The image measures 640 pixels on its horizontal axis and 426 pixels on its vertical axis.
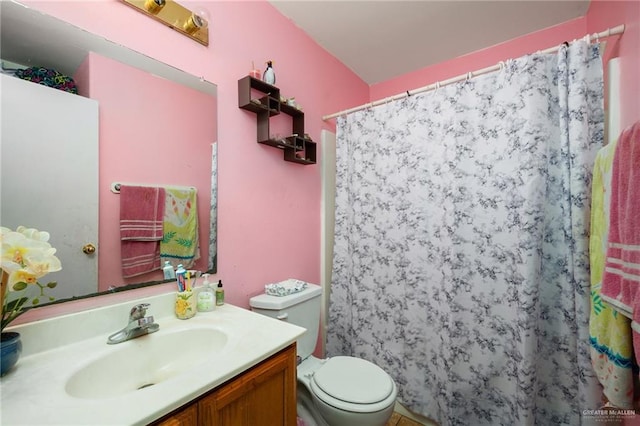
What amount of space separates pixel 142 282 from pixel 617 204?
1666mm

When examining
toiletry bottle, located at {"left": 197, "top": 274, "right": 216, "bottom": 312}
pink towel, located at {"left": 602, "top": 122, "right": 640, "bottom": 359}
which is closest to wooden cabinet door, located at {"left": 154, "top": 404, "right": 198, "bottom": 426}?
toiletry bottle, located at {"left": 197, "top": 274, "right": 216, "bottom": 312}

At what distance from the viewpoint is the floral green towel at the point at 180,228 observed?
1.11m

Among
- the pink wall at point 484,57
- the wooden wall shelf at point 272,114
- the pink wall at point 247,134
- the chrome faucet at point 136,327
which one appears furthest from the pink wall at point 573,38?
the chrome faucet at point 136,327

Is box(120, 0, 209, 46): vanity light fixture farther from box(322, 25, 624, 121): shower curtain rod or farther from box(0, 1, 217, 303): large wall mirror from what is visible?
box(322, 25, 624, 121): shower curtain rod

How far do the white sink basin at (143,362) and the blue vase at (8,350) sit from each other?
0.14m

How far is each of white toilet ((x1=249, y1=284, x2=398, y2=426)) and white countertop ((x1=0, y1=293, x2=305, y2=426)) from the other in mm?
315

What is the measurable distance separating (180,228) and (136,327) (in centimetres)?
41

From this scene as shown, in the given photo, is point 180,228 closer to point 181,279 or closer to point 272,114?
point 181,279

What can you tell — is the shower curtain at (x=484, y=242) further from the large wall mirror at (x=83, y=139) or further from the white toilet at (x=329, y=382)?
the large wall mirror at (x=83, y=139)

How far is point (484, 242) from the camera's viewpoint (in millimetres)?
1361

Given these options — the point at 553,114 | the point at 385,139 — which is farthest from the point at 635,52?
the point at 385,139

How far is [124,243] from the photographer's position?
3.23 ft

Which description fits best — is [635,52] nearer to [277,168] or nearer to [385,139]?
[385,139]

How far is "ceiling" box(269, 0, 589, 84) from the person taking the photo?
5.07 ft
